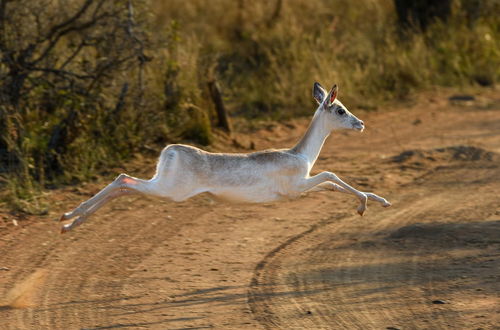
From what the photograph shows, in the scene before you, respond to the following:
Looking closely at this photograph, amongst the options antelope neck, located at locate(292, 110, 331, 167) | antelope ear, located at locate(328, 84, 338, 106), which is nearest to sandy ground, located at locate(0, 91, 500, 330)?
antelope neck, located at locate(292, 110, 331, 167)

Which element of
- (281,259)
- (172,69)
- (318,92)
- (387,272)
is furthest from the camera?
(172,69)

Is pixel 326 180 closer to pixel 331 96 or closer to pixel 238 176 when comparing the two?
pixel 331 96

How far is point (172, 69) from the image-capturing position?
12.3 m

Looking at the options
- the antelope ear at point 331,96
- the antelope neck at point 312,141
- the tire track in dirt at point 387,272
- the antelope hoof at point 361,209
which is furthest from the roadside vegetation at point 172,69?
the antelope hoof at point 361,209

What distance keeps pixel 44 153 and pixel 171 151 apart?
12.9 feet

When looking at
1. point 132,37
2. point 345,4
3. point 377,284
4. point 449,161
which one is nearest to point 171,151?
point 377,284

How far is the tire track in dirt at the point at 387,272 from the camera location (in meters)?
6.10

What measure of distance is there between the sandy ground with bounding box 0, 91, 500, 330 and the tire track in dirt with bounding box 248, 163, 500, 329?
0.02 m

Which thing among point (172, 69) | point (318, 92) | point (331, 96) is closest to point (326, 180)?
point (331, 96)

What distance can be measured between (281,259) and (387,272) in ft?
3.40

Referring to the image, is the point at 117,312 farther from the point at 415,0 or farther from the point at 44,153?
the point at 415,0

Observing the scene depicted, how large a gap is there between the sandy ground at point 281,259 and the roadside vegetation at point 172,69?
0.83 m

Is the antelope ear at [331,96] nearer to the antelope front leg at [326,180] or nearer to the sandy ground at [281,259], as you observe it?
the antelope front leg at [326,180]

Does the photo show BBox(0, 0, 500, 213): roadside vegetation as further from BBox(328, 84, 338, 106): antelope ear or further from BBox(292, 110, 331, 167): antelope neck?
BBox(328, 84, 338, 106): antelope ear
